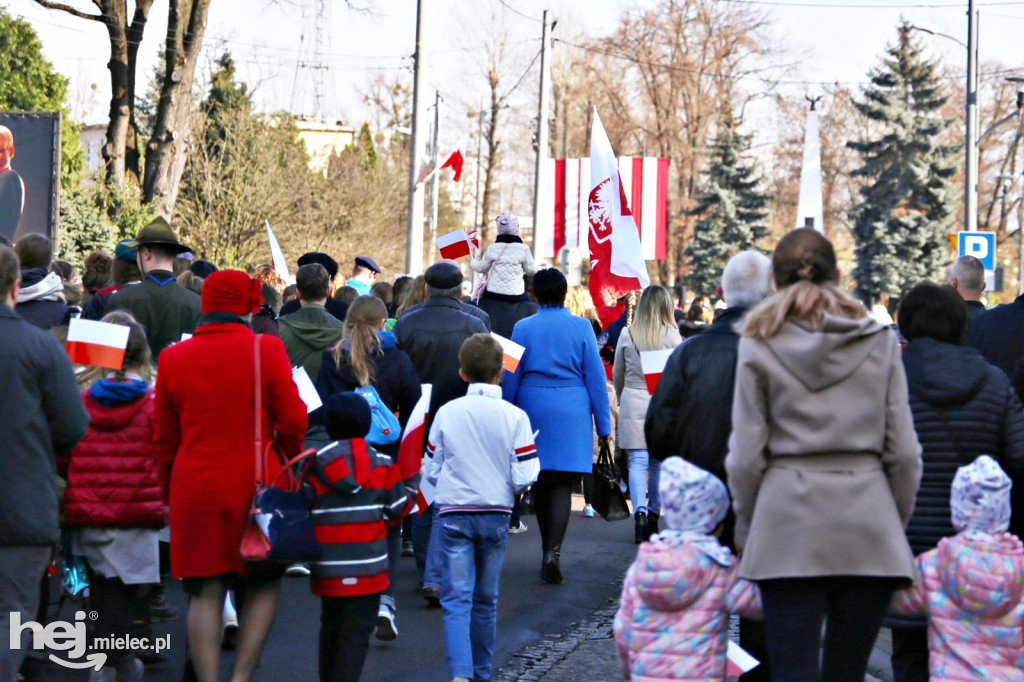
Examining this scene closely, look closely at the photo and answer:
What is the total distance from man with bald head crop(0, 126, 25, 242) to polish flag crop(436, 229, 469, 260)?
959 cm

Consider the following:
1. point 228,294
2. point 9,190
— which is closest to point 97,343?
point 228,294

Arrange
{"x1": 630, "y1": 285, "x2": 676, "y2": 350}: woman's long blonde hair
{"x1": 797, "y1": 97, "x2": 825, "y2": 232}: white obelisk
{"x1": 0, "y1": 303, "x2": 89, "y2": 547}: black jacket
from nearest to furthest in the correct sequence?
1. {"x1": 0, "y1": 303, "x2": 89, "y2": 547}: black jacket
2. {"x1": 630, "y1": 285, "x2": 676, "y2": 350}: woman's long blonde hair
3. {"x1": 797, "y1": 97, "x2": 825, "y2": 232}: white obelisk

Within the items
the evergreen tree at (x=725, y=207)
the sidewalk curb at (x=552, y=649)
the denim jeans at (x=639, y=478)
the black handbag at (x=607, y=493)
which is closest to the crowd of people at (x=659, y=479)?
the sidewalk curb at (x=552, y=649)

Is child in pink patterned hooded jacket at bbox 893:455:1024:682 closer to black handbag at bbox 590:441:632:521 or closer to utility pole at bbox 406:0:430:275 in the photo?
black handbag at bbox 590:441:632:521

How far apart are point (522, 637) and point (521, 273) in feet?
12.1

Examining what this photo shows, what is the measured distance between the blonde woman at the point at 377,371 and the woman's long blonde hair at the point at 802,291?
2941 mm

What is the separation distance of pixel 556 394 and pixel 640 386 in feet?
4.97

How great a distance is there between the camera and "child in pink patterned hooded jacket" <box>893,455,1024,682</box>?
14.7 ft

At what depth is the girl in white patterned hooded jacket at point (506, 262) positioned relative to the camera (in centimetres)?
1006

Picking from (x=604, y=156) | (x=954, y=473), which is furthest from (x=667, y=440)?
(x=604, y=156)

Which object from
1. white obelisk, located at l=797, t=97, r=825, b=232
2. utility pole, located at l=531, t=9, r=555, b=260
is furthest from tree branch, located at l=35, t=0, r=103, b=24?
white obelisk, located at l=797, t=97, r=825, b=232

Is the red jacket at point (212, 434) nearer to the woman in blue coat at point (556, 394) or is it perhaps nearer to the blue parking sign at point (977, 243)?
the woman in blue coat at point (556, 394)

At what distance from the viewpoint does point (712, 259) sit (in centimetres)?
5306

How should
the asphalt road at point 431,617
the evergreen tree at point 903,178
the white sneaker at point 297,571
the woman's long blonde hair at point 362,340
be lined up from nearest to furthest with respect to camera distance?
1. the asphalt road at point 431,617
2. the woman's long blonde hair at point 362,340
3. the white sneaker at point 297,571
4. the evergreen tree at point 903,178
